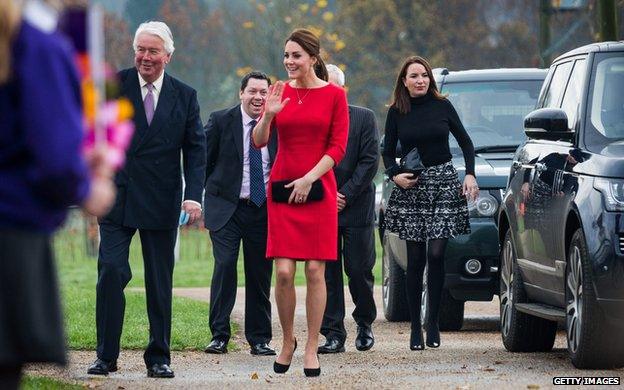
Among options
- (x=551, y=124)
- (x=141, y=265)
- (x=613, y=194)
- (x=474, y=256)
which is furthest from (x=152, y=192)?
(x=141, y=265)

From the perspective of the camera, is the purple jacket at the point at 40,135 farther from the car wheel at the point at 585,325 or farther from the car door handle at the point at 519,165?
the car door handle at the point at 519,165

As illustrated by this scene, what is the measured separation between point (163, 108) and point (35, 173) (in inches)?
220

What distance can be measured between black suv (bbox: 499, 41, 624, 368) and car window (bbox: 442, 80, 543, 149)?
240 centimetres

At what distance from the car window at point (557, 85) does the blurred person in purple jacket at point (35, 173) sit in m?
6.80

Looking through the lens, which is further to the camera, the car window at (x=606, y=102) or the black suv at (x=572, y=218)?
the car window at (x=606, y=102)

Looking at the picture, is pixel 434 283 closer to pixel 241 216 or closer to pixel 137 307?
pixel 241 216

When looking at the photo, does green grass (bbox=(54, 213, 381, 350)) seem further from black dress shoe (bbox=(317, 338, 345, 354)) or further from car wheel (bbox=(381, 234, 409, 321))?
car wheel (bbox=(381, 234, 409, 321))

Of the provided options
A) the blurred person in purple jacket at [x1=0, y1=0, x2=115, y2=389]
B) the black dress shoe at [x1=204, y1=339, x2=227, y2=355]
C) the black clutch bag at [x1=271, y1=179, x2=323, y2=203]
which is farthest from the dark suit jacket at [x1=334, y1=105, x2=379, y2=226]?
the blurred person in purple jacket at [x1=0, y1=0, x2=115, y2=389]

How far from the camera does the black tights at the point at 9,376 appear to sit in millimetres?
3988

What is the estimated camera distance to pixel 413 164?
11.6 metres

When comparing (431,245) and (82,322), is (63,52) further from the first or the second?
(82,322)

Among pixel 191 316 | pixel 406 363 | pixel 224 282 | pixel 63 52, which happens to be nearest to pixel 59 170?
pixel 63 52

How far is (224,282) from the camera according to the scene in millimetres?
11898

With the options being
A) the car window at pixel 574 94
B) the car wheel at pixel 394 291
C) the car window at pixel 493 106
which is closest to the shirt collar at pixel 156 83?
the car window at pixel 574 94
